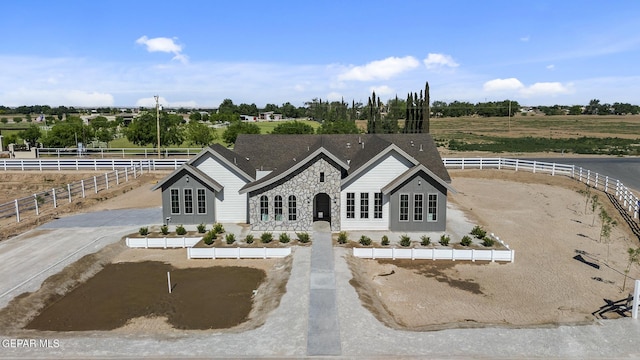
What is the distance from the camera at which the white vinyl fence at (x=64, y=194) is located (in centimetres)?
3002

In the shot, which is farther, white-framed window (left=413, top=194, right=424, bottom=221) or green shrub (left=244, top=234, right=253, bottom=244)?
white-framed window (left=413, top=194, right=424, bottom=221)

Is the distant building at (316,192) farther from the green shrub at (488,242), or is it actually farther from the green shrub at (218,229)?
the green shrub at (488,242)

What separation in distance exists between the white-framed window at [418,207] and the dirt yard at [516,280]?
4.57 metres

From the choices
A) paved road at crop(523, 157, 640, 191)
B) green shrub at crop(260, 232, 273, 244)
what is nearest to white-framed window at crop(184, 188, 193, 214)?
green shrub at crop(260, 232, 273, 244)

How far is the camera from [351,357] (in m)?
11.9

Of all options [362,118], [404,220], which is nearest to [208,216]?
[404,220]

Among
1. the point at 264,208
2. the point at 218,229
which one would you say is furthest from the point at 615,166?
the point at 218,229

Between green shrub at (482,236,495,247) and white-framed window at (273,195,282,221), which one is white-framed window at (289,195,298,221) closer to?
white-framed window at (273,195,282,221)

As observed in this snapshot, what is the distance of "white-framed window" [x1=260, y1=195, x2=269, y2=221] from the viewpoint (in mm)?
24317

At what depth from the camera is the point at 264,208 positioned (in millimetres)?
24375

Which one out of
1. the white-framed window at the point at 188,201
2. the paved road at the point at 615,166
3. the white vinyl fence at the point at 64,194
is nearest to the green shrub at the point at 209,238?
the white-framed window at the point at 188,201

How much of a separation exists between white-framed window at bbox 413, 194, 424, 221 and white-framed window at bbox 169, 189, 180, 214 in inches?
535

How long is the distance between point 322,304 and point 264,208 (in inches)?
393

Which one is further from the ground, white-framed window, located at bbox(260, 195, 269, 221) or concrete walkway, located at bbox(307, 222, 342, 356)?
white-framed window, located at bbox(260, 195, 269, 221)
